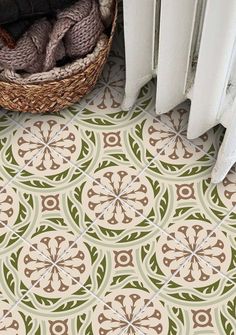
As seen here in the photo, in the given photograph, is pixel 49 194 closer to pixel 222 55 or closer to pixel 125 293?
pixel 125 293

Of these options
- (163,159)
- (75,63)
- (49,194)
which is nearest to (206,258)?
(163,159)

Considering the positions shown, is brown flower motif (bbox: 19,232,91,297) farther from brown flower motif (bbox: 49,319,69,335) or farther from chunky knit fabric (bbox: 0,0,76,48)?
chunky knit fabric (bbox: 0,0,76,48)

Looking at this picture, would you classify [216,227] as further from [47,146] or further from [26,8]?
[26,8]

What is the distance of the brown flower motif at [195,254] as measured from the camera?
4.05ft

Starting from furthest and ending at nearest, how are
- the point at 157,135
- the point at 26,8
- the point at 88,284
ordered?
the point at 157,135 → the point at 88,284 → the point at 26,8

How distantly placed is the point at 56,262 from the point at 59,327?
113 mm

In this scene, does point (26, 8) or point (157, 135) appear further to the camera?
point (157, 135)

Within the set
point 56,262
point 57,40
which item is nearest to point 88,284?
point 56,262

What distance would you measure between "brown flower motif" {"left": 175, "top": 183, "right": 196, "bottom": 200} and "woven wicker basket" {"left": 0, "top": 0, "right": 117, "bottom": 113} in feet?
0.81

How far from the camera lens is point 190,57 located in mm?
1148

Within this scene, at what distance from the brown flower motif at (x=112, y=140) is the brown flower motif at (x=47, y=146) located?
5 centimetres

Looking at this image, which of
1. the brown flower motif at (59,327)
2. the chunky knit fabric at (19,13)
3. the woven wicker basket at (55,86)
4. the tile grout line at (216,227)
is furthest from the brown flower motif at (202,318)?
the chunky knit fabric at (19,13)

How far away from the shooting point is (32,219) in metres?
1.29

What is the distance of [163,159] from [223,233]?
18 centimetres
